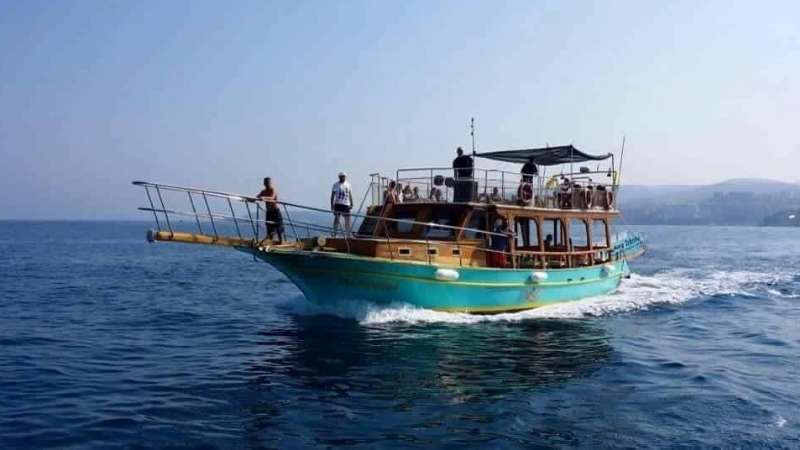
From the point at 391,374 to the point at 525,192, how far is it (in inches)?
381

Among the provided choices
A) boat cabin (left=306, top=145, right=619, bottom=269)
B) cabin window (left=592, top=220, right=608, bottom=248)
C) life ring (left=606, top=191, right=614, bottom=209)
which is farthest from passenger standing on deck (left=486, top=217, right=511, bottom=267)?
life ring (left=606, top=191, right=614, bottom=209)

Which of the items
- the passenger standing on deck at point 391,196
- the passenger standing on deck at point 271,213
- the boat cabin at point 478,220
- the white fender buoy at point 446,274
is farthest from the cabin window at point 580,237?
the passenger standing on deck at point 271,213

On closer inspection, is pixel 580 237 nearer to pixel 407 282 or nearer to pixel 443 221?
pixel 443 221

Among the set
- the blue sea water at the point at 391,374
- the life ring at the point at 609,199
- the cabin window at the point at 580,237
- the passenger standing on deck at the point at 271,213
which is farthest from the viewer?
the life ring at the point at 609,199

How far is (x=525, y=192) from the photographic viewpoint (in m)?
21.0

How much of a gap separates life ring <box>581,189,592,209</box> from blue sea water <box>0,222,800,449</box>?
11.2ft

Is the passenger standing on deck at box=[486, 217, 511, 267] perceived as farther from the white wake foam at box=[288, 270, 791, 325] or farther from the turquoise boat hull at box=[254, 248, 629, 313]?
the white wake foam at box=[288, 270, 791, 325]

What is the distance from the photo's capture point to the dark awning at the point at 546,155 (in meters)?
23.2

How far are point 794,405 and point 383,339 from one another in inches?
328

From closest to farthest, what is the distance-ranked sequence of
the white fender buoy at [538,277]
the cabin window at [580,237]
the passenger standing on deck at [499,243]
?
1. the passenger standing on deck at [499,243]
2. the white fender buoy at [538,277]
3. the cabin window at [580,237]

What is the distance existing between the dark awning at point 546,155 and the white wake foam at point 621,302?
16.4 feet

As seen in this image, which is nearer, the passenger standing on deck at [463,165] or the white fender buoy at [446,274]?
the white fender buoy at [446,274]

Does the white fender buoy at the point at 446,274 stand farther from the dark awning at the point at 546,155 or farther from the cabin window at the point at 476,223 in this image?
the dark awning at the point at 546,155

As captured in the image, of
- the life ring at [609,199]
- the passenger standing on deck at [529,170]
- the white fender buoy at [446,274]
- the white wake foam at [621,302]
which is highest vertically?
the passenger standing on deck at [529,170]
